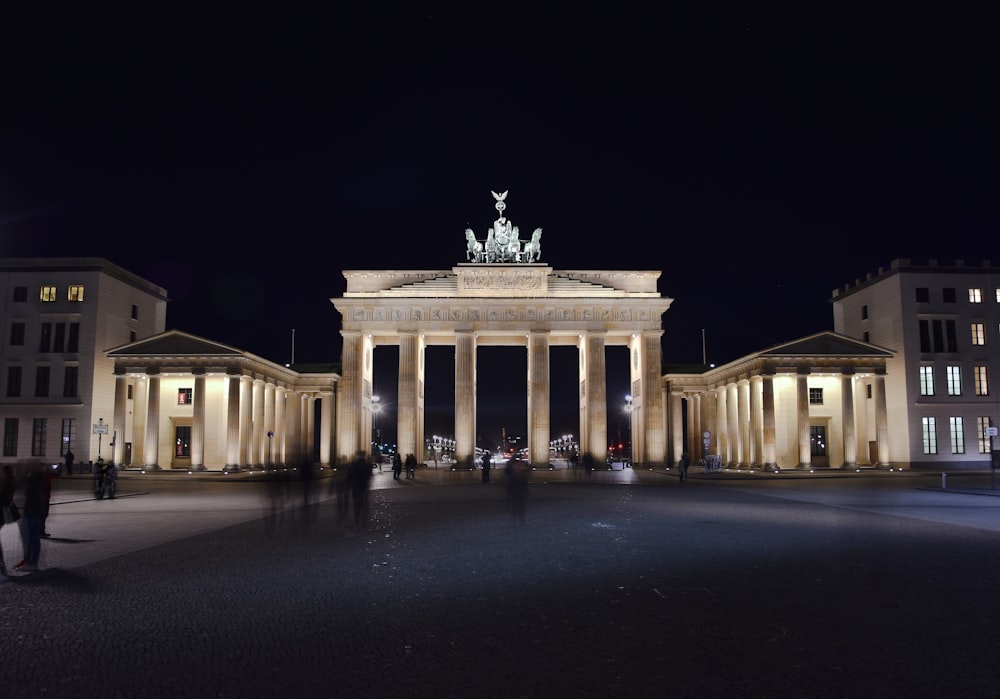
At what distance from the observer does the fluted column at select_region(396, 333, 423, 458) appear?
225ft

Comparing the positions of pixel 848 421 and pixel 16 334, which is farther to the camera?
pixel 848 421

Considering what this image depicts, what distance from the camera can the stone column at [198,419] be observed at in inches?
2275

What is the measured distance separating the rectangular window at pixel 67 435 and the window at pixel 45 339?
5.72 metres

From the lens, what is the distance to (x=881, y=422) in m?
60.9

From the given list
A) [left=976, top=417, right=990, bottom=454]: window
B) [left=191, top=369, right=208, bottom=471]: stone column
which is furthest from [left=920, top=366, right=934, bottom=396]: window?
[left=191, top=369, right=208, bottom=471]: stone column

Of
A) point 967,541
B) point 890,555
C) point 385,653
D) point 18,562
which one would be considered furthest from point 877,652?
point 18,562

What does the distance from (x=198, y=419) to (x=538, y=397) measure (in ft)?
92.2

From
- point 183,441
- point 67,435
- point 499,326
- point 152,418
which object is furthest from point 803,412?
point 67,435

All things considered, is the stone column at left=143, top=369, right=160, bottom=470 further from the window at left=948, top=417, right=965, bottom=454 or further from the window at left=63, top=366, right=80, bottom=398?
the window at left=948, top=417, right=965, bottom=454

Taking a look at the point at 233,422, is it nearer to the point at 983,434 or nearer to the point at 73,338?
the point at 73,338

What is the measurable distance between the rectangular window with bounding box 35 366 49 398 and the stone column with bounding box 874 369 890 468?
64.1 meters

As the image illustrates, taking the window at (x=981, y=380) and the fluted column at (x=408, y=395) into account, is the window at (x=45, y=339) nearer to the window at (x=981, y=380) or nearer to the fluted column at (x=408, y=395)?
the fluted column at (x=408, y=395)

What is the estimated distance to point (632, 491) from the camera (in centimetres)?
3653

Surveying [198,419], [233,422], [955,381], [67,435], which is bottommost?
[67,435]
